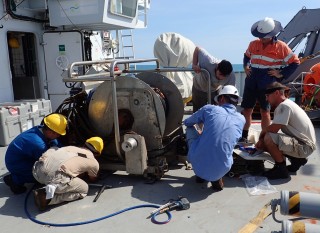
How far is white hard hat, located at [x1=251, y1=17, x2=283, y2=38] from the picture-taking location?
4.57 m

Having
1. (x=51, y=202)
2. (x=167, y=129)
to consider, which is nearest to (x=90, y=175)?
(x=51, y=202)

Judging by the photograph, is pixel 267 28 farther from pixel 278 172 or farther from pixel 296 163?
pixel 278 172

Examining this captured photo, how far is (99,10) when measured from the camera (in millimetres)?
7684

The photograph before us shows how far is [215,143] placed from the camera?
351cm

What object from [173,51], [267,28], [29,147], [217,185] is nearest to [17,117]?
[29,147]

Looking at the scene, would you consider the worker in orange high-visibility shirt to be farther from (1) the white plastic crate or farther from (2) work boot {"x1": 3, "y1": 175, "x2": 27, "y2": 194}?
(1) the white plastic crate

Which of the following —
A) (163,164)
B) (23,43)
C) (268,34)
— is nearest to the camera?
(163,164)

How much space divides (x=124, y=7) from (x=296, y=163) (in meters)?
6.52

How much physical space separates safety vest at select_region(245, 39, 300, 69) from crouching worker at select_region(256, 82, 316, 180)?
876 mm

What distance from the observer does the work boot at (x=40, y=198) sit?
131 inches

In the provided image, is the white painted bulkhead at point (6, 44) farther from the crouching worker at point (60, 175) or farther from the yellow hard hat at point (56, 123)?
the crouching worker at point (60, 175)

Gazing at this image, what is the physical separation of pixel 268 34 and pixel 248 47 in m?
0.47

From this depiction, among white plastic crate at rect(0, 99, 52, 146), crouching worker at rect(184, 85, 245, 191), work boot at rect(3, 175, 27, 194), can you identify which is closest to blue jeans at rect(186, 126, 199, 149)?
crouching worker at rect(184, 85, 245, 191)

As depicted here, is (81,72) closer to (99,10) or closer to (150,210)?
(99,10)
